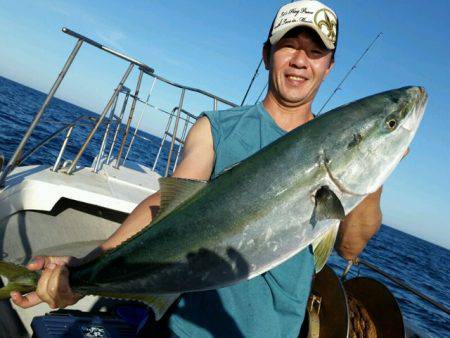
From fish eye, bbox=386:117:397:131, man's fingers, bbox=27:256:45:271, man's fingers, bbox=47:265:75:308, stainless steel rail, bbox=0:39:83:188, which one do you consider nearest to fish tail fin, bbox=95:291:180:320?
man's fingers, bbox=47:265:75:308

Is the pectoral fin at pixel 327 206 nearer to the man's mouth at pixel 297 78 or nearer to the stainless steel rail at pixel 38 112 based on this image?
the man's mouth at pixel 297 78

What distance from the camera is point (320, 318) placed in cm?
387

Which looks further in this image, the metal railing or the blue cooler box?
the metal railing

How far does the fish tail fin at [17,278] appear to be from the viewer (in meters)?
2.12

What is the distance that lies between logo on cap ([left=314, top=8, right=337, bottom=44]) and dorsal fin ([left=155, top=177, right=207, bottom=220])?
1256 millimetres

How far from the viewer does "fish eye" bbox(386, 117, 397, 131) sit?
2.28m

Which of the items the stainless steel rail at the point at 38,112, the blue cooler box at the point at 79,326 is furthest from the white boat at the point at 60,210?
the blue cooler box at the point at 79,326

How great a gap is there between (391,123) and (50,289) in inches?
84.4

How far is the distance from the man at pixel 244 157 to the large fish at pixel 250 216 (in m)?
0.20

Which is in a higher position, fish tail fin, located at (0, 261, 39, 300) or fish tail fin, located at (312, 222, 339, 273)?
fish tail fin, located at (312, 222, 339, 273)

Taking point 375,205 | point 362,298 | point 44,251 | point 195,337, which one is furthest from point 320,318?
point 44,251

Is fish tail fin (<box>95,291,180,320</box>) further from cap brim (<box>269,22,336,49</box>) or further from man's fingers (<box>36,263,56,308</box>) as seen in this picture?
cap brim (<box>269,22,336,49</box>)

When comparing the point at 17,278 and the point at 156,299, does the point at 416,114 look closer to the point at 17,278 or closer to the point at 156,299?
the point at 156,299

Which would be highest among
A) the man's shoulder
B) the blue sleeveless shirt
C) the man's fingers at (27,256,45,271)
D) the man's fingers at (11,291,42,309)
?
the man's shoulder
